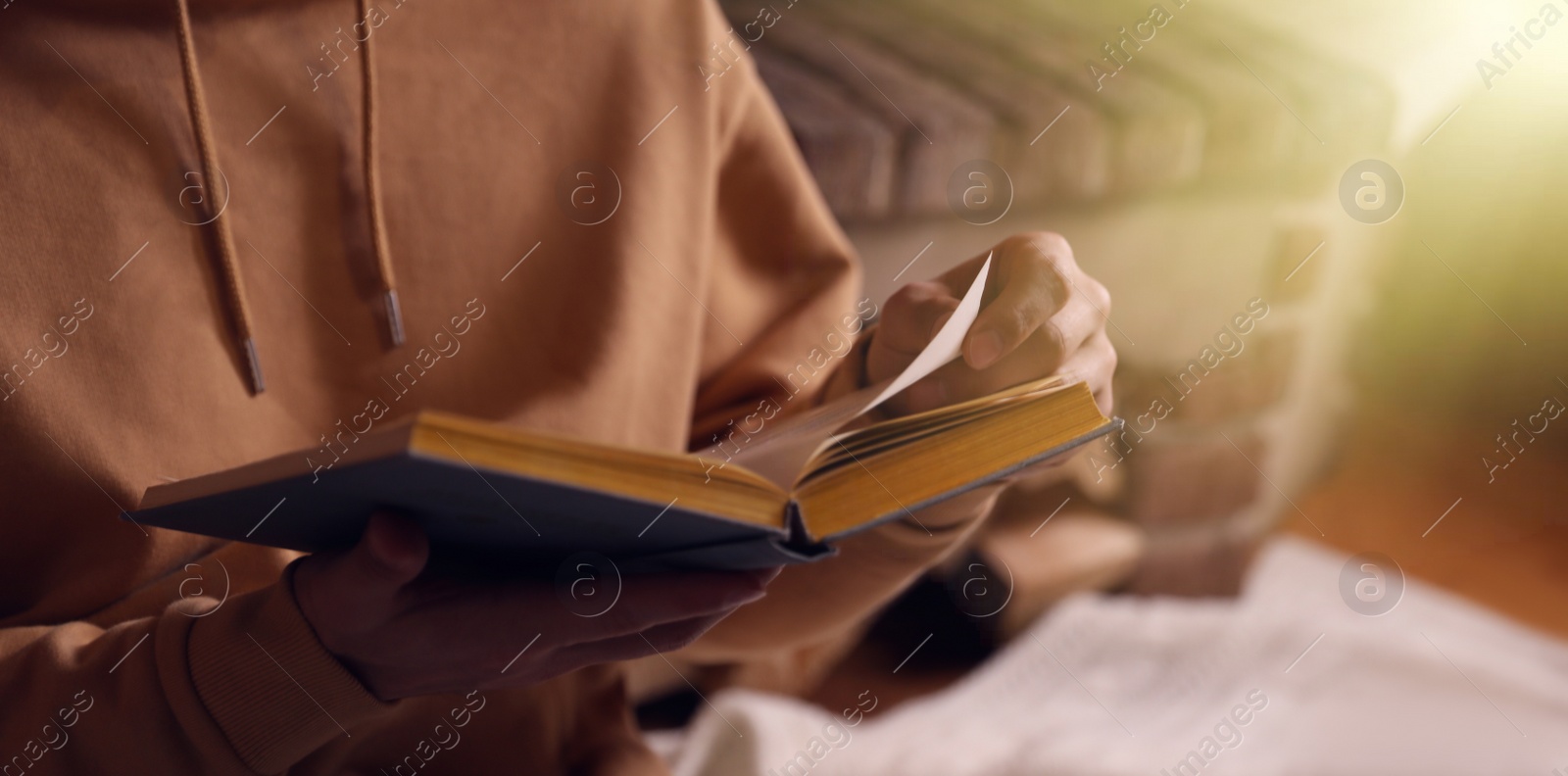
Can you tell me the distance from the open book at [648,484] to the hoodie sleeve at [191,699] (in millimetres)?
40

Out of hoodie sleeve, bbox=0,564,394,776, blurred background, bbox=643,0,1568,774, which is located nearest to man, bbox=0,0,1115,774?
hoodie sleeve, bbox=0,564,394,776

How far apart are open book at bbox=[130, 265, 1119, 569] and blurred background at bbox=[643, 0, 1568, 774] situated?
477 millimetres

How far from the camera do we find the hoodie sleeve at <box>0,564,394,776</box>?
1.29 ft

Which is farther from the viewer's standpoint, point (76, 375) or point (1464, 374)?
point (1464, 374)

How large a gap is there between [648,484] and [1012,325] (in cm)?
20

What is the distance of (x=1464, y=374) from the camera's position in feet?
7.67

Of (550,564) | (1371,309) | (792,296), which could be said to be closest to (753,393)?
(792,296)

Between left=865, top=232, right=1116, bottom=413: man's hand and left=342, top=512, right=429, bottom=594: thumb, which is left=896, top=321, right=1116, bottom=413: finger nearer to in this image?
left=865, top=232, right=1116, bottom=413: man's hand

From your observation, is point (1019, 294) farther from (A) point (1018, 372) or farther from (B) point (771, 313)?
(B) point (771, 313)

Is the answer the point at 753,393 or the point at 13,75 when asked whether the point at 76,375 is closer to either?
the point at 13,75

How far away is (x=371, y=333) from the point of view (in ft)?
1.88

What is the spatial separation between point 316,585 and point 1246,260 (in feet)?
4.33

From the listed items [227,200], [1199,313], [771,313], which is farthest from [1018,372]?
[1199,313]

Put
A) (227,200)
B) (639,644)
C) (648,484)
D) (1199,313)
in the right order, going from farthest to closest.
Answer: (1199,313) → (227,200) → (639,644) → (648,484)
